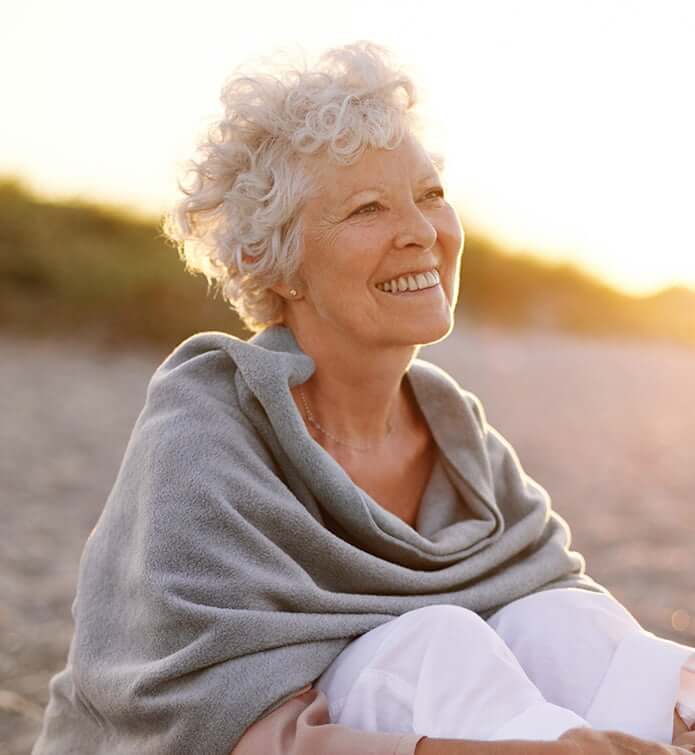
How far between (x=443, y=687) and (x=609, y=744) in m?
0.25

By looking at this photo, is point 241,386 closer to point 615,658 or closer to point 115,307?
point 615,658

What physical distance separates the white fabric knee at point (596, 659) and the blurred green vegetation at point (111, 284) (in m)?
5.97

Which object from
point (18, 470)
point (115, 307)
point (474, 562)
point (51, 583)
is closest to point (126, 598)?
point (474, 562)

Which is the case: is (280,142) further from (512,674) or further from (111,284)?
(111,284)

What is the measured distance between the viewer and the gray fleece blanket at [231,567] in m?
1.84

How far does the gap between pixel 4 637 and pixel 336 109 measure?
2.06m

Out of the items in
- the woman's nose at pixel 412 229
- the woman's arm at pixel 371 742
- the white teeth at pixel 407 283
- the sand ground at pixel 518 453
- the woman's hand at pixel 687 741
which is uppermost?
the woman's nose at pixel 412 229

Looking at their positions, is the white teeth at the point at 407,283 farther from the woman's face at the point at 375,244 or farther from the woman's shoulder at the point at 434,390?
the woman's shoulder at the point at 434,390

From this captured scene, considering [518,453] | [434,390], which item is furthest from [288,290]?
[518,453]

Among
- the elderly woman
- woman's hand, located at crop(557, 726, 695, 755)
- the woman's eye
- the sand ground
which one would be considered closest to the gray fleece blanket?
the elderly woman

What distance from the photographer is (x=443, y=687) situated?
176cm

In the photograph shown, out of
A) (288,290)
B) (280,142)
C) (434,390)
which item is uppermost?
(280,142)

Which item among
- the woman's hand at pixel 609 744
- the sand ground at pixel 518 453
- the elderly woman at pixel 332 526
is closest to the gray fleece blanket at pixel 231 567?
the elderly woman at pixel 332 526

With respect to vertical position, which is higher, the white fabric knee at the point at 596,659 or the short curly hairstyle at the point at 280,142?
the short curly hairstyle at the point at 280,142
